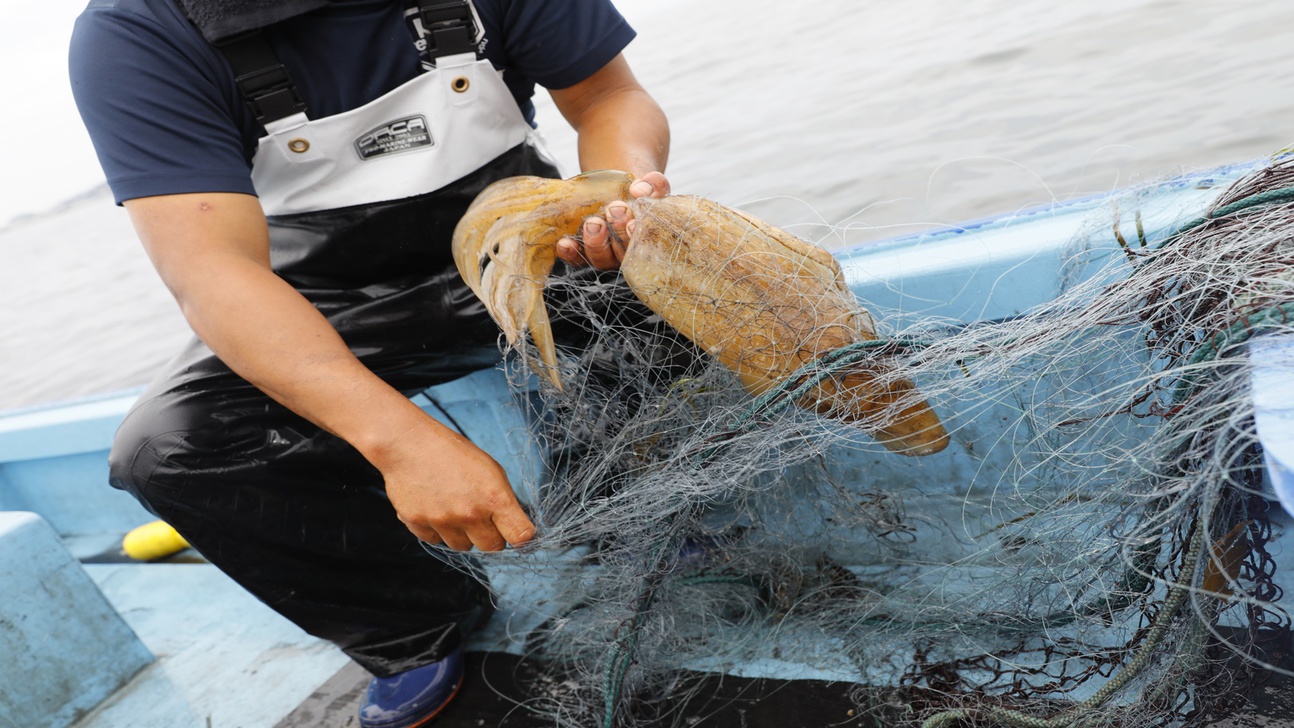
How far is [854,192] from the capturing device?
5.99 metres

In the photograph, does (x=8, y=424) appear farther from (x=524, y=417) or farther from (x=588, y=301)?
(x=588, y=301)

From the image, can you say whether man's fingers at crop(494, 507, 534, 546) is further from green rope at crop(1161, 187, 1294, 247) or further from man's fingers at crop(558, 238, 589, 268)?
green rope at crop(1161, 187, 1294, 247)

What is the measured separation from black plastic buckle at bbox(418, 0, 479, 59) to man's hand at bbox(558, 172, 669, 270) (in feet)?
2.50

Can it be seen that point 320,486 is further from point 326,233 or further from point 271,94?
point 271,94

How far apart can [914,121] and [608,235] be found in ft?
18.3

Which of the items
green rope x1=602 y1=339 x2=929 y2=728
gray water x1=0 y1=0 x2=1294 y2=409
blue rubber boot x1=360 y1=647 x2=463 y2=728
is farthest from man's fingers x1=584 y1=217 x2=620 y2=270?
blue rubber boot x1=360 y1=647 x2=463 y2=728

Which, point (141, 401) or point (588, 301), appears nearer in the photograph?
point (588, 301)

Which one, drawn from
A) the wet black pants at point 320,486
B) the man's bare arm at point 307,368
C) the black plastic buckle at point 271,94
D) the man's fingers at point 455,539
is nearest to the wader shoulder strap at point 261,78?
the black plastic buckle at point 271,94

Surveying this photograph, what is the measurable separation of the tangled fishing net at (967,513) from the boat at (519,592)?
0.09 ft

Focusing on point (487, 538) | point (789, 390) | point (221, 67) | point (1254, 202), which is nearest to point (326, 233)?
point (221, 67)

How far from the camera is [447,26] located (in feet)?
7.65

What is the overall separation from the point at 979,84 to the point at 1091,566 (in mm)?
6342

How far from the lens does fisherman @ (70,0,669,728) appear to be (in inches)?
78.9

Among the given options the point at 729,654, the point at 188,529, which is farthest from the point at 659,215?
the point at 188,529
